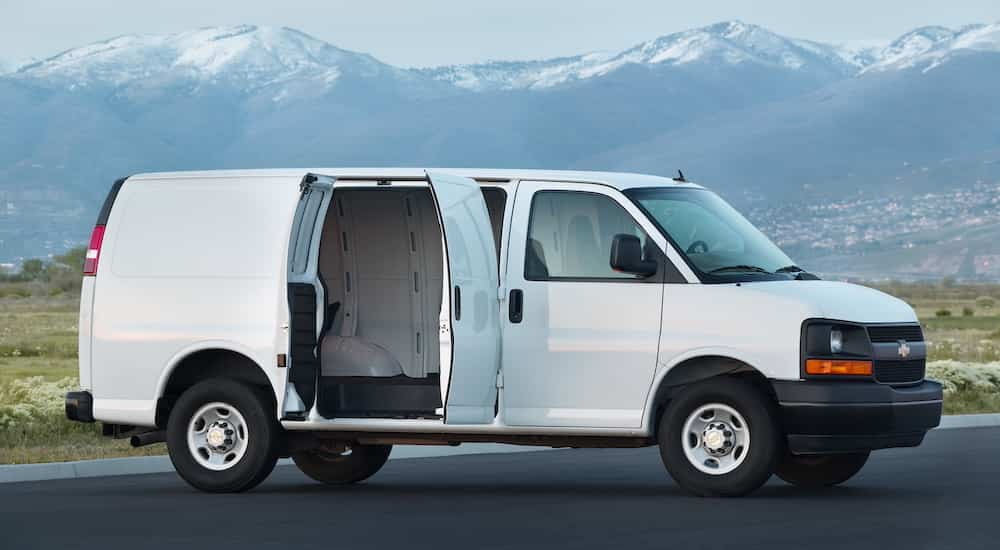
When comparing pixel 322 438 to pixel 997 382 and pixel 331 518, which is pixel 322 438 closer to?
pixel 331 518

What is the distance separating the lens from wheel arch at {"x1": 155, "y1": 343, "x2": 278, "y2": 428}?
547 inches

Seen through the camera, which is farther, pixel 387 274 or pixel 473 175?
pixel 387 274

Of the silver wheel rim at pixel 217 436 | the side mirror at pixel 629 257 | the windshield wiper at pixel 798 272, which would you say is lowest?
the silver wheel rim at pixel 217 436

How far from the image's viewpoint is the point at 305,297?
13.8 metres

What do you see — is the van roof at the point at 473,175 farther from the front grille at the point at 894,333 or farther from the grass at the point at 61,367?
the grass at the point at 61,367

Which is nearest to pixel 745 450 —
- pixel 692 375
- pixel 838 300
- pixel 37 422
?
pixel 692 375

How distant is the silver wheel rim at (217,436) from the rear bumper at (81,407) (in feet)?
2.94

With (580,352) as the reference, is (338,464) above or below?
below

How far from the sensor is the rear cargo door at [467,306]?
42.7 feet

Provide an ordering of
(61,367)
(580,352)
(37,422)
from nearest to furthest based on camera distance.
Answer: (580,352) → (37,422) → (61,367)

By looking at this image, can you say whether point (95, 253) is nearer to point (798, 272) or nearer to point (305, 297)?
point (305, 297)

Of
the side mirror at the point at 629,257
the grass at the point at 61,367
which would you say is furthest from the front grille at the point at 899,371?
the grass at the point at 61,367

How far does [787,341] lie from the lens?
42.1 ft

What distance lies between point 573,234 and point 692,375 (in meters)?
1.31
